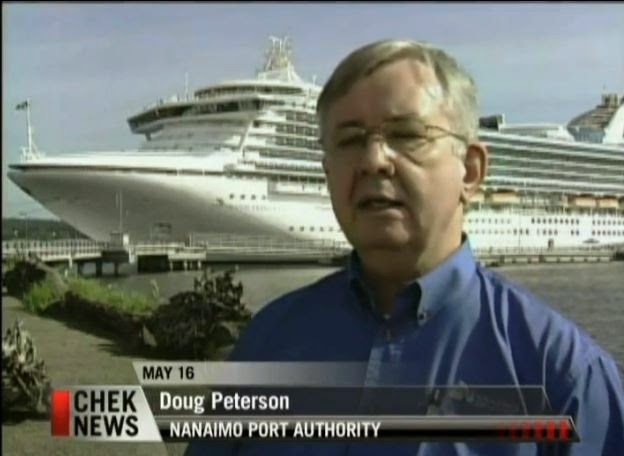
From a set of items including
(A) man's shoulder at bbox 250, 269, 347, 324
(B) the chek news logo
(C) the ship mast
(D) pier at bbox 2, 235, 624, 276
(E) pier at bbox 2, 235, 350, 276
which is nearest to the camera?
(A) man's shoulder at bbox 250, 269, 347, 324

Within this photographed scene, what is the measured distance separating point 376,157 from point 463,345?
504 millimetres

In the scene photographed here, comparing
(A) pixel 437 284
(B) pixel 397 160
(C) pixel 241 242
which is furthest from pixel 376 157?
(C) pixel 241 242

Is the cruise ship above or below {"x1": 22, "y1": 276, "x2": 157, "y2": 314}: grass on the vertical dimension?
above

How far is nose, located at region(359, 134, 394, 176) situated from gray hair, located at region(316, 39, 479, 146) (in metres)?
0.14

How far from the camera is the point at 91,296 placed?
9.57 feet

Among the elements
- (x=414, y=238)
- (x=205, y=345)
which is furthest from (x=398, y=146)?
(x=205, y=345)

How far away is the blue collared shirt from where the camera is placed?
1.87 metres

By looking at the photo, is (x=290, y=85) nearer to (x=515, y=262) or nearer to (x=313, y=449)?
(x=515, y=262)

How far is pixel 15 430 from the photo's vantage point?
2.62 metres

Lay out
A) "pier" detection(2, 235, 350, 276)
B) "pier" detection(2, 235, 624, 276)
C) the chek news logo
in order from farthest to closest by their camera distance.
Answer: "pier" detection(2, 235, 350, 276), "pier" detection(2, 235, 624, 276), the chek news logo

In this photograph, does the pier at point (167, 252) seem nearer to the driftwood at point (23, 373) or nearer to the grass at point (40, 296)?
the grass at point (40, 296)

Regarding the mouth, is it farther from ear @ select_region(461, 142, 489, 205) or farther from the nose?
ear @ select_region(461, 142, 489, 205)

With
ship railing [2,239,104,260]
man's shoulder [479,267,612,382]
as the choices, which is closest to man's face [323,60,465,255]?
man's shoulder [479,267,612,382]

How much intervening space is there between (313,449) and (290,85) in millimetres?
1178
